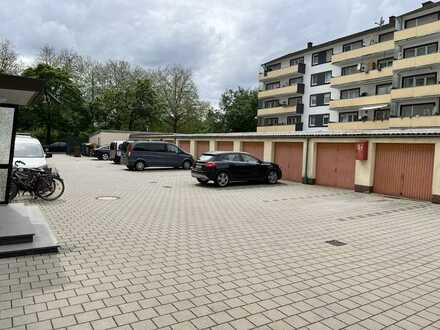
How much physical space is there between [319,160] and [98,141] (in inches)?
1254

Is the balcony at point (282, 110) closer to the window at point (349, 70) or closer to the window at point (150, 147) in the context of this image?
the window at point (349, 70)

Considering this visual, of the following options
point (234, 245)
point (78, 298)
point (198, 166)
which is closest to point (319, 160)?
point (198, 166)

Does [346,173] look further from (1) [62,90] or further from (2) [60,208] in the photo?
(1) [62,90]

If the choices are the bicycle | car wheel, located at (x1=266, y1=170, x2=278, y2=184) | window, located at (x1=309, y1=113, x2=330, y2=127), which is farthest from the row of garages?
window, located at (x1=309, y1=113, x2=330, y2=127)

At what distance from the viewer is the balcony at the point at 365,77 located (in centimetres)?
3384

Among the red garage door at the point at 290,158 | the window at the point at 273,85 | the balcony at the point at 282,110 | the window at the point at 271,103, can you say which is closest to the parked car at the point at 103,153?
the red garage door at the point at 290,158

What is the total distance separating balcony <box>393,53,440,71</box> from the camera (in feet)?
95.0

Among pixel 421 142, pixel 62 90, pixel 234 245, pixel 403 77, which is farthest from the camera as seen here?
pixel 62 90

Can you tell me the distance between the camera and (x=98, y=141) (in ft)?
142

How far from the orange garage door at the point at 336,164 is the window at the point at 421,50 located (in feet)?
65.2

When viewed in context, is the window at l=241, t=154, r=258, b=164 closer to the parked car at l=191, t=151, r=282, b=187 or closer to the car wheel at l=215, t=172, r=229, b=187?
the parked car at l=191, t=151, r=282, b=187

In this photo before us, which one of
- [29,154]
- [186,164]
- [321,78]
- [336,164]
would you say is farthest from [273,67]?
[29,154]

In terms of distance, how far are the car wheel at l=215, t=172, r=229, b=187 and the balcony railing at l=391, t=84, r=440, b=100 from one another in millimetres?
21688

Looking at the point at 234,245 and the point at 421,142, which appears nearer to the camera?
the point at 234,245
